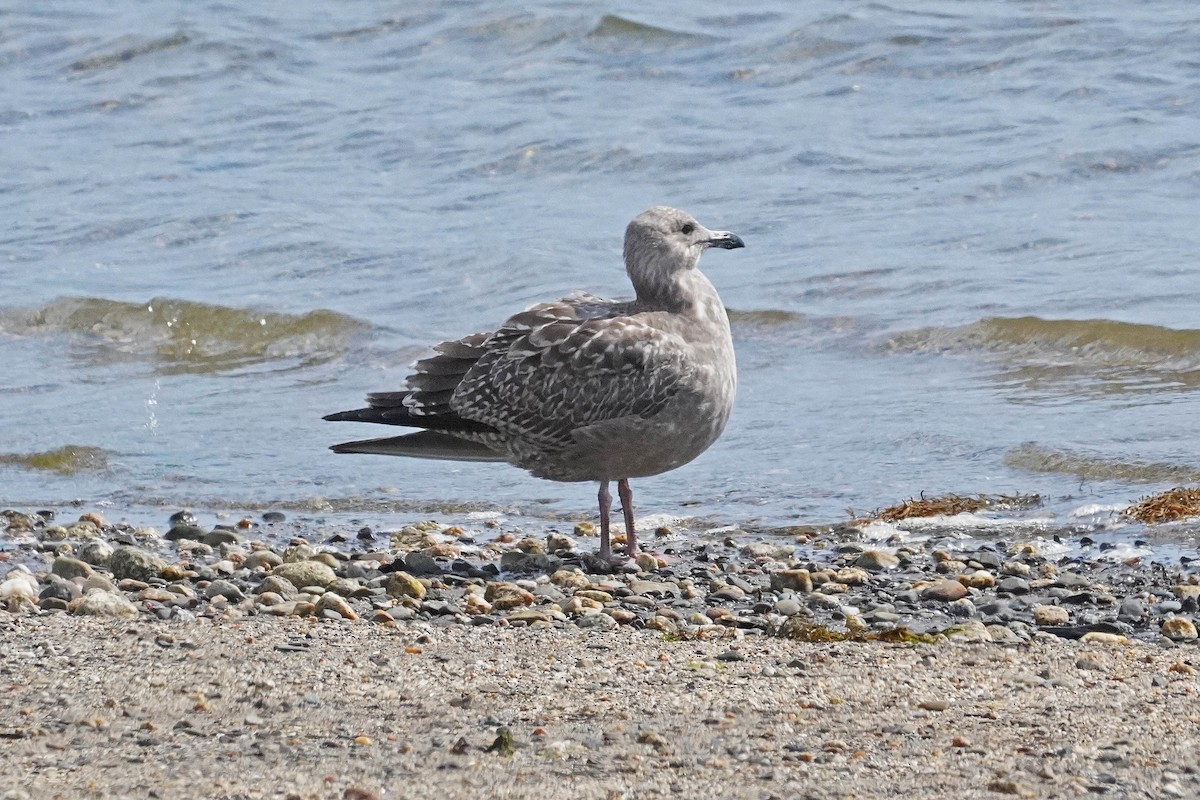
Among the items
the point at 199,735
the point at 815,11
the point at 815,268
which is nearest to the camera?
the point at 199,735

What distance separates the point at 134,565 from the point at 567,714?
2.60 metres

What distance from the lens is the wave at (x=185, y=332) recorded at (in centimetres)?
1174

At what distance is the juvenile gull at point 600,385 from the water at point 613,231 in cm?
103

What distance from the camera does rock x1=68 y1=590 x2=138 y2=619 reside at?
19.3 feet

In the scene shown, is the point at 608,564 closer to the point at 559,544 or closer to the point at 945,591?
the point at 559,544

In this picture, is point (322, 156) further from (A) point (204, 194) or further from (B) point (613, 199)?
(B) point (613, 199)

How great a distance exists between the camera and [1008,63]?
1688 cm

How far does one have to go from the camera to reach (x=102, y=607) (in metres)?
5.89

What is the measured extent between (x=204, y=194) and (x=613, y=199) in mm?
3747

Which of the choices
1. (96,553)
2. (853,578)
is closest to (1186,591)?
(853,578)

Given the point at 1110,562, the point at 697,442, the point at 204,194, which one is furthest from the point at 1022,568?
the point at 204,194

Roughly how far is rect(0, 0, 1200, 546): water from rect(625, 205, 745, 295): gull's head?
53.6 inches

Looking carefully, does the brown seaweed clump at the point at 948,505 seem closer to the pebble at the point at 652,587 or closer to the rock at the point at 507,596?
the pebble at the point at 652,587

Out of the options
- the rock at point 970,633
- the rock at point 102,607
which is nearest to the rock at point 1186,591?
the rock at point 970,633
